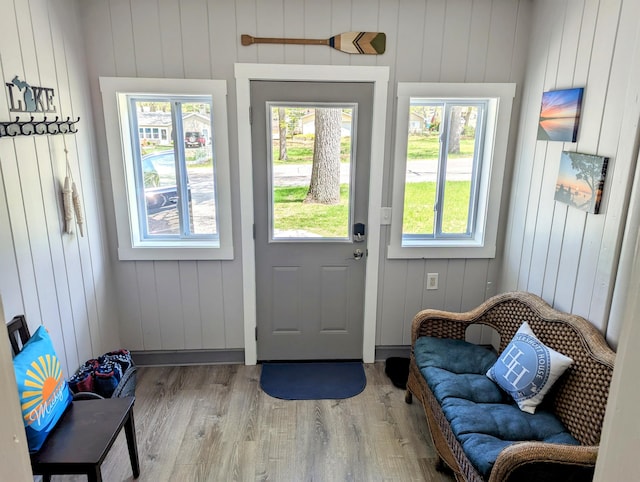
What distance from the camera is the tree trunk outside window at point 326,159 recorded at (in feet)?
9.84

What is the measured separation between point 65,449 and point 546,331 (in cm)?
233

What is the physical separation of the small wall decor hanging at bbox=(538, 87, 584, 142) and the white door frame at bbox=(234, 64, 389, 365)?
0.95m

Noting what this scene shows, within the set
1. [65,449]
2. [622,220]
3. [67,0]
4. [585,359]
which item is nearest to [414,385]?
[585,359]

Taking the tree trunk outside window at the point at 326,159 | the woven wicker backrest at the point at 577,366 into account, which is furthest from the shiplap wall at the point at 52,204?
the woven wicker backrest at the point at 577,366

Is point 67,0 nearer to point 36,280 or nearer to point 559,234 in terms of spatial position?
point 36,280

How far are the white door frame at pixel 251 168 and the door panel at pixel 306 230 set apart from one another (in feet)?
0.15

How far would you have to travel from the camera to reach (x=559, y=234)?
8.23ft

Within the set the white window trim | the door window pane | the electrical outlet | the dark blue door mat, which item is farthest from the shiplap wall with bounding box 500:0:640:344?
the white window trim

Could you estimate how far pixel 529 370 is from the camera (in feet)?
7.17

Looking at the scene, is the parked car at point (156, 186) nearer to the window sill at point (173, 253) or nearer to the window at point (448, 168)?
the window sill at point (173, 253)

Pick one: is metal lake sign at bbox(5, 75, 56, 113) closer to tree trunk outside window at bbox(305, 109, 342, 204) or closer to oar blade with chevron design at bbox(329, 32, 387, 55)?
tree trunk outside window at bbox(305, 109, 342, 204)

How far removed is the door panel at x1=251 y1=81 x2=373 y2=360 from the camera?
2.95m

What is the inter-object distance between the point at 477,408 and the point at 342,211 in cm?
154

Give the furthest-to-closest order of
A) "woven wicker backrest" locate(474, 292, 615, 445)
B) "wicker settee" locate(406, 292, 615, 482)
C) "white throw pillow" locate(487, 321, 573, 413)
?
"white throw pillow" locate(487, 321, 573, 413), "woven wicker backrest" locate(474, 292, 615, 445), "wicker settee" locate(406, 292, 615, 482)
